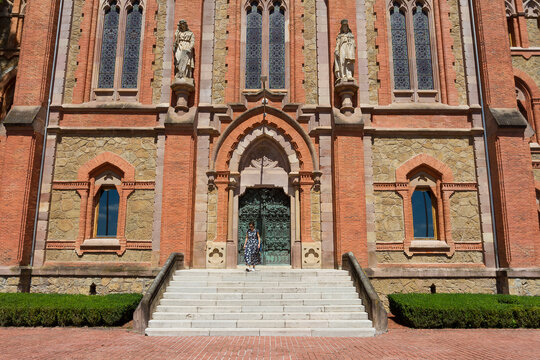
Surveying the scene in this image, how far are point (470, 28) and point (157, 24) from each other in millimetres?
12583

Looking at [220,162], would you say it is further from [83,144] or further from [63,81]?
[63,81]

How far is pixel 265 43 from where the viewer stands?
16.4 metres

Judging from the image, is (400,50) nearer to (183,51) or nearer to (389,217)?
(389,217)

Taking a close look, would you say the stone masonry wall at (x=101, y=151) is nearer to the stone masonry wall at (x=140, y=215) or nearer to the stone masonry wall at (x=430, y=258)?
the stone masonry wall at (x=140, y=215)

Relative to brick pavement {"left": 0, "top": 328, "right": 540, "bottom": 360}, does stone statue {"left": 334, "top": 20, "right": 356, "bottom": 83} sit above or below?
above

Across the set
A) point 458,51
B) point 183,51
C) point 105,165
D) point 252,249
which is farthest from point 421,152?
point 105,165

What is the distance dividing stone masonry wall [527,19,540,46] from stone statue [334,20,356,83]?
30.2ft

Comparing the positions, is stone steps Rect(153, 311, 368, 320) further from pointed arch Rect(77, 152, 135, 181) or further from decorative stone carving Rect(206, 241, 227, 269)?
pointed arch Rect(77, 152, 135, 181)

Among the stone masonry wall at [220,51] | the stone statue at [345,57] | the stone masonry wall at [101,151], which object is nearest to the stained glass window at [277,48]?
the stone masonry wall at [220,51]

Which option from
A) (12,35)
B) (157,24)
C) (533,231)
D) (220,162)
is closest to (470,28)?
(533,231)

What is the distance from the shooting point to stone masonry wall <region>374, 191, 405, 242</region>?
14.4m

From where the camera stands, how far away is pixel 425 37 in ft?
53.7

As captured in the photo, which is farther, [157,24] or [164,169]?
[157,24]

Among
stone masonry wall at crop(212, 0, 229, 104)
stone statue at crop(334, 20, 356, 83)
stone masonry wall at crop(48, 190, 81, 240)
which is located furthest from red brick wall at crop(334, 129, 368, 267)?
stone masonry wall at crop(48, 190, 81, 240)
